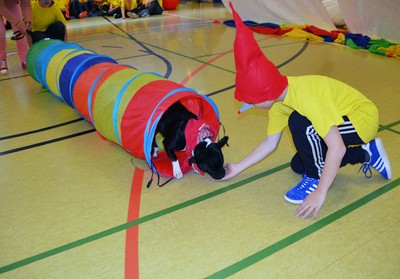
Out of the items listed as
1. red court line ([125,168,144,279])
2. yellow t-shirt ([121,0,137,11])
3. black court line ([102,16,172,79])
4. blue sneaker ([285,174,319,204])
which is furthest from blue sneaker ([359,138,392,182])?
yellow t-shirt ([121,0,137,11])

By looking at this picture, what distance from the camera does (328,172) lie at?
58.4 inches

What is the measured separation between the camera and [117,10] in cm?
966

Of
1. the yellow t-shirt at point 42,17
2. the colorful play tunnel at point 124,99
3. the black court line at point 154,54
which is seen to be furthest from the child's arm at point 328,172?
the yellow t-shirt at point 42,17

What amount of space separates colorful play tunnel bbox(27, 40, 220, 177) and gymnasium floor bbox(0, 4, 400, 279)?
18 centimetres

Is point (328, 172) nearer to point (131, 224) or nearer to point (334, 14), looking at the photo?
point (131, 224)

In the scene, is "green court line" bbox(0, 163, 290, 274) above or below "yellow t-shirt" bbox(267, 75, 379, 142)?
below

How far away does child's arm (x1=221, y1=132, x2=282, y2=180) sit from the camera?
1835 millimetres

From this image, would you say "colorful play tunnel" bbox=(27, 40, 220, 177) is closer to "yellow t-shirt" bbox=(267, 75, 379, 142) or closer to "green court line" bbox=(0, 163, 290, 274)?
"green court line" bbox=(0, 163, 290, 274)

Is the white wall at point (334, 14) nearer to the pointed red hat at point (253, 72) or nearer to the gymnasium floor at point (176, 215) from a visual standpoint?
the gymnasium floor at point (176, 215)

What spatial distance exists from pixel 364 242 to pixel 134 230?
945 mm

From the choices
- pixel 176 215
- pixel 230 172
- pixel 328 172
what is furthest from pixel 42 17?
pixel 328 172

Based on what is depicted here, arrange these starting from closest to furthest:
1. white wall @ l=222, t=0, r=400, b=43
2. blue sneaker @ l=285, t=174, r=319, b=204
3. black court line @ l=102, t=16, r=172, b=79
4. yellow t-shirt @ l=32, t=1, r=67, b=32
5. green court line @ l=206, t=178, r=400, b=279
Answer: green court line @ l=206, t=178, r=400, b=279
blue sneaker @ l=285, t=174, r=319, b=204
black court line @ l=102, t=16, r=172, b=79
yellow t-shirt @ l=32, t=1, r=67, b=32
white wall @ l=222, t=0, r=400, b=43

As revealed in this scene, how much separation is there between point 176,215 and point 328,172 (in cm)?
69

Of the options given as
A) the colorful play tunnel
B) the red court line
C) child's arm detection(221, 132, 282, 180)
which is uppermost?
the colorful play tunnel
